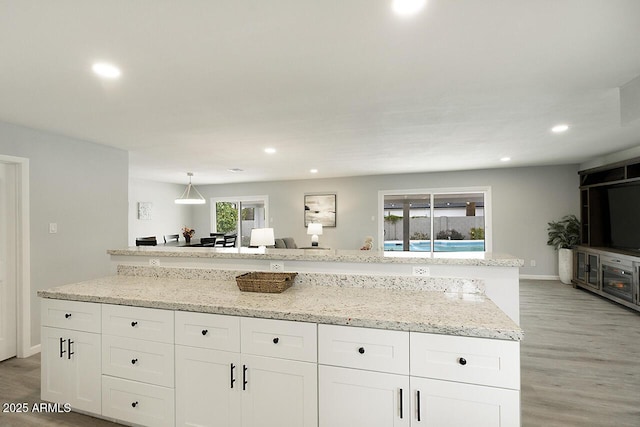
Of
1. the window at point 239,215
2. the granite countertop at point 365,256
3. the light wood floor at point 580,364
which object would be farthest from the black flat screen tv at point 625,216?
the window at point 239,215

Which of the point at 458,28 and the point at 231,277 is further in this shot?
the point at 231,277

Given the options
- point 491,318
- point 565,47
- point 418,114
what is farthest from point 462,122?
point 491,318

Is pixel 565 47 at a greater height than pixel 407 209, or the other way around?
pixel 565 47

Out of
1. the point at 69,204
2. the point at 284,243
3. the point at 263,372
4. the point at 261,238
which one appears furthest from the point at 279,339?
the point at 284,243

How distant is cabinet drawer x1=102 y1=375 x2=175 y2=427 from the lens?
182cm

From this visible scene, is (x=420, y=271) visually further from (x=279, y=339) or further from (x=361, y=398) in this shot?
(x=279, y=339)

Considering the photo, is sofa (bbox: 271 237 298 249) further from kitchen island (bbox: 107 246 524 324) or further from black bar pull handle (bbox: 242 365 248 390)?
black bar pull handle (bbox: 242 365 248 390)

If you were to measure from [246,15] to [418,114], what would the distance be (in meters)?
2.00

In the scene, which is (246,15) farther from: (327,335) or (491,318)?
(491,318)

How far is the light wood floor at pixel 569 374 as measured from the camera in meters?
2.11

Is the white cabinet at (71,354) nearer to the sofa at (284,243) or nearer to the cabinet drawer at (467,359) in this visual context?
the cabinet drawer at (467,359)

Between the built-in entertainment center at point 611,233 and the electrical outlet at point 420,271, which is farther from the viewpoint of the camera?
the built-in entertainment center at point 611,233

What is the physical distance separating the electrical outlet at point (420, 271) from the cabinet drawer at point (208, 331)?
114cm

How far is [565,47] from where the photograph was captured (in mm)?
1841
